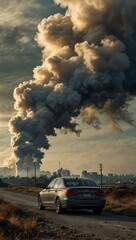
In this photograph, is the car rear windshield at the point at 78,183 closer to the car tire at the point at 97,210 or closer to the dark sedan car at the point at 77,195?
the dark sedan car at the point at 77,195

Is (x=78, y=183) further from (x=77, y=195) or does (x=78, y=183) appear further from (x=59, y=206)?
(x=59, y=206)

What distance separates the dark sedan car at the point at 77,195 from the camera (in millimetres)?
17906

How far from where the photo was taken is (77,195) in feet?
58.9

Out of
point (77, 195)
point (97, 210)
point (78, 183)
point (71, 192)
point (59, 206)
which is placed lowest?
point (97, 210)

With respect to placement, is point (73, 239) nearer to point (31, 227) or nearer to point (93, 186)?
point (31, 227)

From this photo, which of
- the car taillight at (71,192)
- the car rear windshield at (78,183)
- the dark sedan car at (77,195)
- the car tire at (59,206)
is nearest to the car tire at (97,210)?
the dark sedan car at (77,195)

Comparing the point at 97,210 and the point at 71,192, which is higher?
the point at 71,192

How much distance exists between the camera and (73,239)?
407 inches

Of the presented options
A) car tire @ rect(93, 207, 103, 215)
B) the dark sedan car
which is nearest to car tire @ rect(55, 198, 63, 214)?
the dark sedan car

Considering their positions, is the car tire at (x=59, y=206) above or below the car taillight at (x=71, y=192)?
below

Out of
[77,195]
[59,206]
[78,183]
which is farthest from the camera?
[78,183]

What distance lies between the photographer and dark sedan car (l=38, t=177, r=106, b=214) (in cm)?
1791

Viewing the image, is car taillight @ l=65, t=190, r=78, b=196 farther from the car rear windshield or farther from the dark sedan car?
the car rear windshield

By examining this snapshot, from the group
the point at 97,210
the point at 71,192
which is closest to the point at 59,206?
the point at 71,192
